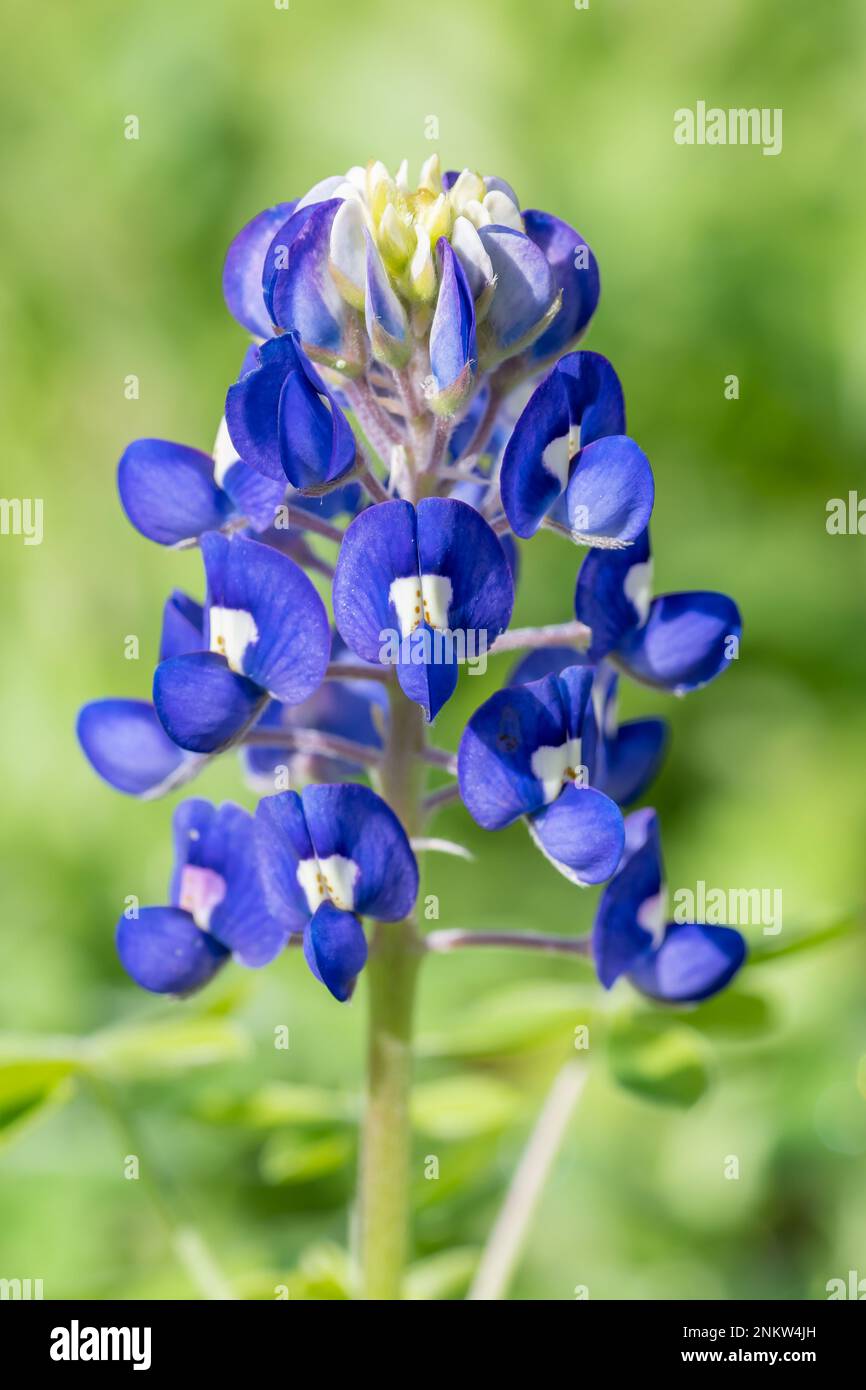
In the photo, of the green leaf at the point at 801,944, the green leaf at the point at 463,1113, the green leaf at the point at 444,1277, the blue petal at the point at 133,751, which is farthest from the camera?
the green leaf at the point at 463,1113

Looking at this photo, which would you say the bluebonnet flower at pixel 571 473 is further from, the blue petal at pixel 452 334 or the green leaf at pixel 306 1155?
the green leaf at pixel 306 1155

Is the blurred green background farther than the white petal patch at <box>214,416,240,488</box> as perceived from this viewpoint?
Yes

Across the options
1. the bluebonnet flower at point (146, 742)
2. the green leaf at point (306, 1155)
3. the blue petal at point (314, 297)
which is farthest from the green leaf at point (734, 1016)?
the blue petal at point (314, 297)

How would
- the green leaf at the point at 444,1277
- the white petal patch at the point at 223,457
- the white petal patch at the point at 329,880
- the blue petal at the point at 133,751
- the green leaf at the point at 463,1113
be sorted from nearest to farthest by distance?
1. the white petal patch at the point at 329,880
2. the white petal patch at the point at 223,457
3. the blue petal at the point at 133,751
4. the green leaf at the point at 444,1277
5. the green leaf at the point at 463,1113

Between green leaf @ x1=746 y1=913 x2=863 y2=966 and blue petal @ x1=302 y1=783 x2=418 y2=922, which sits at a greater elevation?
blue petal @ x1=302 y1=783 x2=418 y2=922

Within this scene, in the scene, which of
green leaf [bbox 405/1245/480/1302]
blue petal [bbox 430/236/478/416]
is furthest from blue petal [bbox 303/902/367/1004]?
green leaf [bbox 405/1245/480/1302]

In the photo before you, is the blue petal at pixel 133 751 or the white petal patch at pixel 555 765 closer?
the white petal patch at pixel 555 765

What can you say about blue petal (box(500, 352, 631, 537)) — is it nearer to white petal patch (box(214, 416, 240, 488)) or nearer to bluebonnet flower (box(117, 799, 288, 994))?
white petal patch (box(214, 416, 240, 488))
